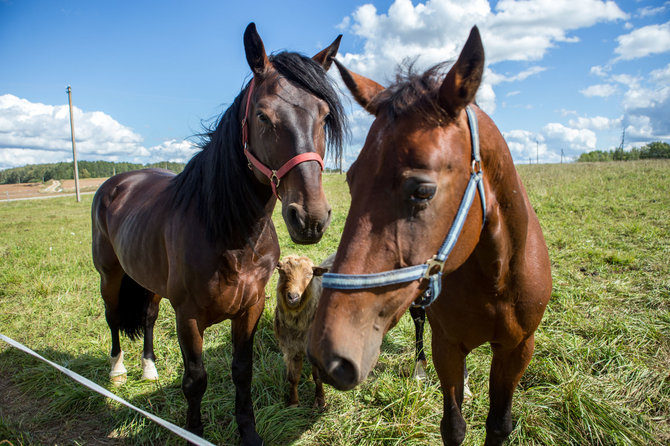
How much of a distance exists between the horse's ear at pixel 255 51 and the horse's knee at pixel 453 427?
8.38 feet

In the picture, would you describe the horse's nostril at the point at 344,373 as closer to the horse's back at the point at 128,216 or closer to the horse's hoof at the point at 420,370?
the horse's back at the point at 128,216

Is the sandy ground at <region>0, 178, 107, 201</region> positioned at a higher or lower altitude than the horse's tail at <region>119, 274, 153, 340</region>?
higher

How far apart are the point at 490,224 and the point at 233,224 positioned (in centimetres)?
167

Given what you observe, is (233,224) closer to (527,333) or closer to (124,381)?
(527,333)

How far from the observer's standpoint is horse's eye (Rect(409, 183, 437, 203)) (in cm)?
118

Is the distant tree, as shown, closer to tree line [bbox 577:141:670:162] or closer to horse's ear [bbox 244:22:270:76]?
tree line [bbox 577:141:670:162]

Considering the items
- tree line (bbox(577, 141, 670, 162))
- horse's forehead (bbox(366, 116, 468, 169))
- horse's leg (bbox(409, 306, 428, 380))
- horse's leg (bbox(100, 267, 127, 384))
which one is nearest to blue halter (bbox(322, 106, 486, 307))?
horse's forehead (bbox(366, 116, 468, 169))

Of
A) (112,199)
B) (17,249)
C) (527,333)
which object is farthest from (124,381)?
(17,249)

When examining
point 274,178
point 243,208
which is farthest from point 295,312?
point 274,178

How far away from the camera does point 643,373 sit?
288 cm

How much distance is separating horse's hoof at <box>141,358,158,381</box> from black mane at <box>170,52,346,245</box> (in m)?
2.33

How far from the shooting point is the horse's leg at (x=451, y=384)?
2.12 m

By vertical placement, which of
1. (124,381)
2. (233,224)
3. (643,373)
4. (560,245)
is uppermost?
(233,224)

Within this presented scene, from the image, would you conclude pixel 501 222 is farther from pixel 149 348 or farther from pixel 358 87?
pixel 149 348
